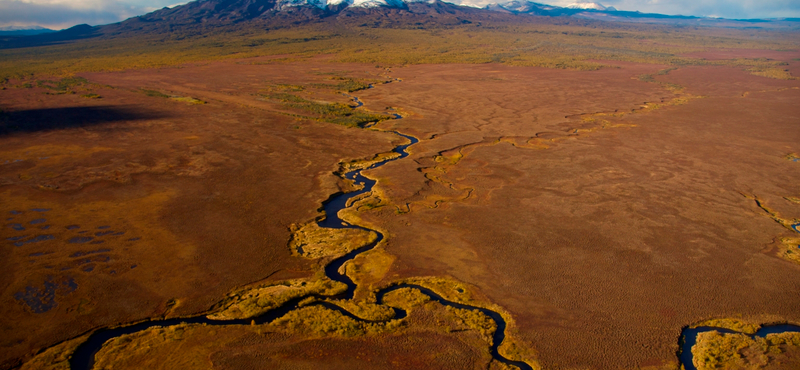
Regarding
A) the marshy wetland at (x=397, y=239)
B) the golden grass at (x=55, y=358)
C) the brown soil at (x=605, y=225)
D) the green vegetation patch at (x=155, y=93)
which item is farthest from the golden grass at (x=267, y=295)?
the green vegetation patch at (x=155, y=93)

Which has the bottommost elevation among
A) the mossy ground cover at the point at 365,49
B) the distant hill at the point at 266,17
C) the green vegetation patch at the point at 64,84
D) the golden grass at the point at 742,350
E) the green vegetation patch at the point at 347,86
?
the golden grass at the point at 742,350

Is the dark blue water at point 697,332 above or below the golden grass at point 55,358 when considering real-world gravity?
below

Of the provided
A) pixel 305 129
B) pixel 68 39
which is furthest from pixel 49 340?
pixel 68 39

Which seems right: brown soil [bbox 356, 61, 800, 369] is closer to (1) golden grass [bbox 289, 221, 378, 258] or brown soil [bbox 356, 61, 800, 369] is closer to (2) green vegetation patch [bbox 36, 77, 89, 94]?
(1) golden grass [bbox 289, 221, 378, 258]

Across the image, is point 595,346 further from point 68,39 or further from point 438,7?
point 438,7

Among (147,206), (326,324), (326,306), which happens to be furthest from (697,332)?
(147,206)

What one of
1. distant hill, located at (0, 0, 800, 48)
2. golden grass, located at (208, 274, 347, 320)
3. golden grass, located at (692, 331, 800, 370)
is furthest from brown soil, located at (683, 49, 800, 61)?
golden grass, located at (208, 274, 347, 320)

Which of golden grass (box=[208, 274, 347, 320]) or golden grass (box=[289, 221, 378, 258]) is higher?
golden grass (box=[289, 221, 378, 258])

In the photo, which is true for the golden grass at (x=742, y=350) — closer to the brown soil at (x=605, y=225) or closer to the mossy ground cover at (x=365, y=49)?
the brown soil at (x=605, y=225)
